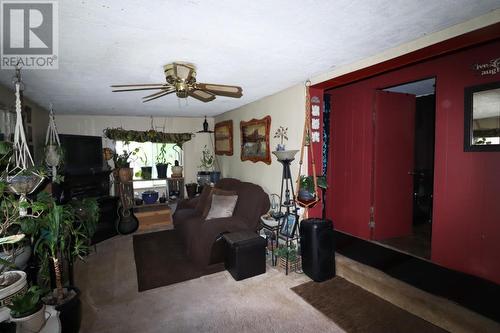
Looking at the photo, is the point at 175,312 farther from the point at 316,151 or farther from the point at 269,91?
the point at 269,91

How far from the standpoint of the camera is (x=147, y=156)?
5.54 metres

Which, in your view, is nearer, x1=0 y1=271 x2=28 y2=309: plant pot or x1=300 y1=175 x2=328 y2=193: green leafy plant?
x1=0 y1=271 x2=28 y2=309: plant pot

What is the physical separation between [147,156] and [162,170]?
49 centimetres

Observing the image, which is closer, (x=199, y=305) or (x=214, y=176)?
(x=199, y=305)

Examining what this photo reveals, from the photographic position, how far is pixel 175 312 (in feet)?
7.36

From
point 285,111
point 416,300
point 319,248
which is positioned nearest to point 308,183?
point 319,248

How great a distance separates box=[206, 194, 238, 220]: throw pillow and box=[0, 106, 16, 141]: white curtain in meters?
2.41

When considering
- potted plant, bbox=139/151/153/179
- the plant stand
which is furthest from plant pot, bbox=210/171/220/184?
the plant stand

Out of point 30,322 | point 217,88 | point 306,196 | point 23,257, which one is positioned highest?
point 217,88

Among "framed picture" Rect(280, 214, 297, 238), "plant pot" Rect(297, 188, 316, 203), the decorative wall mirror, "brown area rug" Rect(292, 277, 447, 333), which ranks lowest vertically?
"brown area rug" Rect(292, 277, 447, 333)

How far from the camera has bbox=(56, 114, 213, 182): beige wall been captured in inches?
193

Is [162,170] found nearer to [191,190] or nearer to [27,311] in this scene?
[191,190]

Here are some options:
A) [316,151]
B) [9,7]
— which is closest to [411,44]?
[316,151]

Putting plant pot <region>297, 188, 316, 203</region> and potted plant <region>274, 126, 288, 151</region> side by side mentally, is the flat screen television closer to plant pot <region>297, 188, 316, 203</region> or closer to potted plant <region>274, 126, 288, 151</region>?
potted plant <region>274, 126, 288, 151</region>
